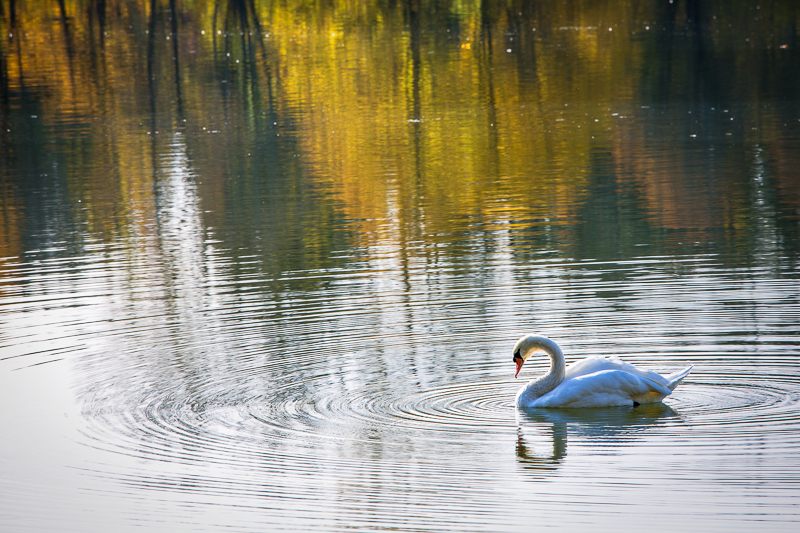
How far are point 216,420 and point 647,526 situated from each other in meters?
4.09

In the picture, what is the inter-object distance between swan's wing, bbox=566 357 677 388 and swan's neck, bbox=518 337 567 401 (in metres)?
0.11

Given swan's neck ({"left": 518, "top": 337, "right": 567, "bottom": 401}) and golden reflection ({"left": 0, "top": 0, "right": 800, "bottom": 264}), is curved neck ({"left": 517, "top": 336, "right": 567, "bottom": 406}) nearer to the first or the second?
swan's neck ({"left": 518, "top": 337, "right": 567, "bottom": 401})

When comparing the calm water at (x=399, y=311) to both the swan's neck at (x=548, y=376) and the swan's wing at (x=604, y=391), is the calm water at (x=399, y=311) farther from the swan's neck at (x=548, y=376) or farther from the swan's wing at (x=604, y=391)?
the swan's neck at (x=548, y=376)

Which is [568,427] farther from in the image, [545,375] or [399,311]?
[399,311]

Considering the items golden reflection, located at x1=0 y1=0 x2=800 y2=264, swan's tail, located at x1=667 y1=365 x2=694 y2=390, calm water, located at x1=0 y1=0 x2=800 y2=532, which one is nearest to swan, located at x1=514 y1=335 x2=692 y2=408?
swan's tail, located at x1=667 y1=365 x2=694 y2=390

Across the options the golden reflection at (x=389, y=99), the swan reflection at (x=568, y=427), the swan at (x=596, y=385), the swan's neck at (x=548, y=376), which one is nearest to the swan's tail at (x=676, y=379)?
the swan at (x=596, y=385)

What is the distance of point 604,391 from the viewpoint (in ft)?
30.4

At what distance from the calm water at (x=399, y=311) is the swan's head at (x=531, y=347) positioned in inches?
19.2

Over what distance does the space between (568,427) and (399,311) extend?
4345mm

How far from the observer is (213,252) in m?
17.4

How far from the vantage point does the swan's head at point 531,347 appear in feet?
31.2

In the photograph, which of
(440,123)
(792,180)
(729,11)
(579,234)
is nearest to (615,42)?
(729,11)

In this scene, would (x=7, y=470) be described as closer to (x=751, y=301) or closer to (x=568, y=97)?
(x=751, y=301)

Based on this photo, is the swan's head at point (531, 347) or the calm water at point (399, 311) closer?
the calm water at point (399, 311)
